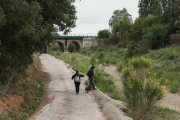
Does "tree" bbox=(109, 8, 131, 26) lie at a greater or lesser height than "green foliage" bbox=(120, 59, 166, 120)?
greater

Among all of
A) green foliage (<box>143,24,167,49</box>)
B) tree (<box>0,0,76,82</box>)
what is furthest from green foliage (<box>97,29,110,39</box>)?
tree (<box>0,0,76,82</box>)

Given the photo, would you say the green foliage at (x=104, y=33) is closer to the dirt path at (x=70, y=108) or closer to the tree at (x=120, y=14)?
the tree at (x=120, y=14)

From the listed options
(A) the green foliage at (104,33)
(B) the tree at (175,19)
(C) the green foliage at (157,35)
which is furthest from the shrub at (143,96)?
(A) the green foliage at (104,33)

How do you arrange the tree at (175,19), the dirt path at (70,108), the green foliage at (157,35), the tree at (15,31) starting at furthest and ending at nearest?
the green foliage at (157,35) → the tree at (175,19) → the dirt path at (70,108) → the tree at (15,31)

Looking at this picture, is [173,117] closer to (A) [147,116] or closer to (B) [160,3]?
(A) [147,116]

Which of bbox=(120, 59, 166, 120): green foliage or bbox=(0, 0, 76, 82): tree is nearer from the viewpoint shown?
bbox=(0, 0, 76, 82): tree

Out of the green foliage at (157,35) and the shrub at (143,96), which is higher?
the green foliage at (157,35)

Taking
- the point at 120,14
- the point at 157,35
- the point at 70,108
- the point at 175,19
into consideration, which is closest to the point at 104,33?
the point at 120,14

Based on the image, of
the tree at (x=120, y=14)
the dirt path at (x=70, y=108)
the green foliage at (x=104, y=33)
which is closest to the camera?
the dirt path at (x=70, y=108)

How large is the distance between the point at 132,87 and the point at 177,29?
29402 mm

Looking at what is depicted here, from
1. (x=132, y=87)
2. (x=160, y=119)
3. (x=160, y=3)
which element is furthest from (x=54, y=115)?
(x=160, y=3)

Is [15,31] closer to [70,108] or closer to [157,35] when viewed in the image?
[70,108]

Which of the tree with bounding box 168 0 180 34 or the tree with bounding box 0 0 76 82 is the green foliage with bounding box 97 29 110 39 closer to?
the tree with bounding box 168 0 180 34

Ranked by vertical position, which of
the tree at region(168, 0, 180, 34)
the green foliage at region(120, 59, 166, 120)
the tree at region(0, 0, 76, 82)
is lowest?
the green foliage at region(120, 59, 166, 120)
